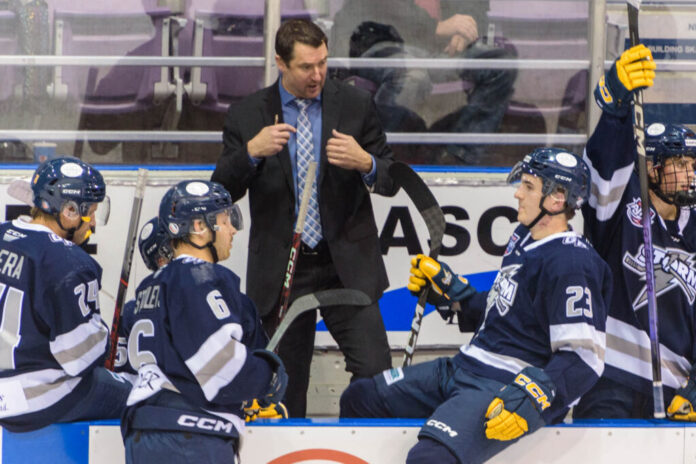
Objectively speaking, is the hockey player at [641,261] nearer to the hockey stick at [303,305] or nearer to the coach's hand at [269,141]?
the hockey stick at [303,305]

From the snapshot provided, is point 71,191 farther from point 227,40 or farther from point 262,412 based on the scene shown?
point 227,40

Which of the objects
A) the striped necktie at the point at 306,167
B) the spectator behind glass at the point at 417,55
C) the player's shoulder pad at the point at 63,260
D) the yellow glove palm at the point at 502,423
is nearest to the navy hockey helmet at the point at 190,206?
the player's shoulder pad at the point at 63,260

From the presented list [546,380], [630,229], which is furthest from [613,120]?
[546,380]

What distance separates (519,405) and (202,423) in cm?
81

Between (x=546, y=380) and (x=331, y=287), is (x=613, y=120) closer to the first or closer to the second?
(x=546, y=380)

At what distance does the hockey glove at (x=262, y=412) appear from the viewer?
290 cm

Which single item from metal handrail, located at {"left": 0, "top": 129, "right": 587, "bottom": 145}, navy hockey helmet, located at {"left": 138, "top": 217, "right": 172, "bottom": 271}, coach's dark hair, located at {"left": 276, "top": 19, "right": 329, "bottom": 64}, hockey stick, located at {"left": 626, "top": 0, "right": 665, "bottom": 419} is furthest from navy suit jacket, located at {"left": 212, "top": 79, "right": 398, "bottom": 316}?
metal handrail, located at {"left": 0, "top": 129, "right": 587, "bottom": 145}

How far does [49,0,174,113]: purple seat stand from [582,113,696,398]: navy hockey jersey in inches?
82.2

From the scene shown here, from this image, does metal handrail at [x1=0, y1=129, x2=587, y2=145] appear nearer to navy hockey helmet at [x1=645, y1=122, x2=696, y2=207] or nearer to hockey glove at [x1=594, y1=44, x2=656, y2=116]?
navy hockey helmet at [x1=645, y1=122, x2=696, y2=207]

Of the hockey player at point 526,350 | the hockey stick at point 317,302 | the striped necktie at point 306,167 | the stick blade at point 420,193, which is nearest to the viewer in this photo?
the hockey player at point 526,350

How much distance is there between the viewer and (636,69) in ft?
9.58

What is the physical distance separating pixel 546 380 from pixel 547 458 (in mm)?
306

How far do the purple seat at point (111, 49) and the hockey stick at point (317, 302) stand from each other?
160 cm

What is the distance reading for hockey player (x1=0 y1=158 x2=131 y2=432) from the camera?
2.82 metres
